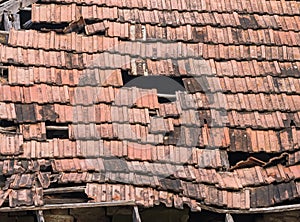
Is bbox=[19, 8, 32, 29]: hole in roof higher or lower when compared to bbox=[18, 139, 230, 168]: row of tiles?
higher

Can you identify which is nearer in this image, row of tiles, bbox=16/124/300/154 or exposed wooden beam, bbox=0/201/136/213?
exposed wooden beam, bbox=0/201/136/213

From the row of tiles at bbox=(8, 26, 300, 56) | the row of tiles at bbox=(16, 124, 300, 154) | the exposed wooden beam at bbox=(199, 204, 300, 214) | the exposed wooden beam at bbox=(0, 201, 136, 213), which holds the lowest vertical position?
the exposed wooden beam at bbox=(199, 204, 300, 214)

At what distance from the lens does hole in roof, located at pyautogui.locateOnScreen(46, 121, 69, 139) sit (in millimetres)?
8281

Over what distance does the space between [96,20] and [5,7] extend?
1.28 meters

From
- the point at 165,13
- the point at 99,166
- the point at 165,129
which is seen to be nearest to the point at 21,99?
the point at 99,166

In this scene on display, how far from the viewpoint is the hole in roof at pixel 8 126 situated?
8.10 m

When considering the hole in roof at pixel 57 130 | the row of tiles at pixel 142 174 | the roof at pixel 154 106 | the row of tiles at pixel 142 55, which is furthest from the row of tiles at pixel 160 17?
the row of tiles at pixel 142 174

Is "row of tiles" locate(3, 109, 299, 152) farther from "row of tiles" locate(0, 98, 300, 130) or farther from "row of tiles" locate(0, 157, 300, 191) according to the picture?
"row of tiles" locate(0, 157, 300, 191)

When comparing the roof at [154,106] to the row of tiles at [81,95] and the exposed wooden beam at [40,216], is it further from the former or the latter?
the exposed wooden beam at [40,216]

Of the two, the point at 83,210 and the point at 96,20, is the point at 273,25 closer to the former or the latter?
the point at 96,20

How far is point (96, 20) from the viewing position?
30.3 ft

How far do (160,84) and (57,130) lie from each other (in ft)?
5.63

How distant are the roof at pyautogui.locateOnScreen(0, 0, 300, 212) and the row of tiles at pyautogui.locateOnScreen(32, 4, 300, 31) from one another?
0.06 feet

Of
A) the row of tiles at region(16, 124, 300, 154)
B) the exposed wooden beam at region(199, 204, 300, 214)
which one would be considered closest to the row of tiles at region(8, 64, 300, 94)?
the row of tiles at region(16, 124, 300, 154)
